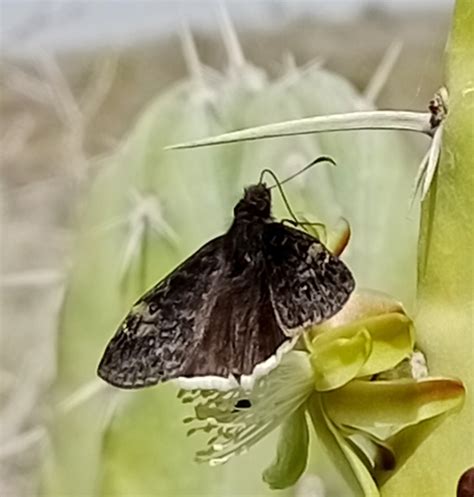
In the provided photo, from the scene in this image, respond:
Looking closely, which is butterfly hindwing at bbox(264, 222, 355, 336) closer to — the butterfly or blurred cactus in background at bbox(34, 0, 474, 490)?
the butterfly

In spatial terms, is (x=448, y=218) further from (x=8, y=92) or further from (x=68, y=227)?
(x=8, y=92)

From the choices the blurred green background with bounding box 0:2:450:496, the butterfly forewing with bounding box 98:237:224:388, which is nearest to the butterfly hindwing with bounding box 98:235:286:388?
the butterfly forewing with bounding box 98:237:224:388

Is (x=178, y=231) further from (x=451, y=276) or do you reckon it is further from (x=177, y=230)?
(x=451, y=276)

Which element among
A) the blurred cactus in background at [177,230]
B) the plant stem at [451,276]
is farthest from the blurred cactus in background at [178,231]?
the plant stem at [451,276]

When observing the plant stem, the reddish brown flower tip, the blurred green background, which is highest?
the plant stem

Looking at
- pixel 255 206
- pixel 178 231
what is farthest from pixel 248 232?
pixel 178 231

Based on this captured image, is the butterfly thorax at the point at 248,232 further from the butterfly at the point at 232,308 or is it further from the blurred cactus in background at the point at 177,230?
the blurred cactus in background at the point at 177,230

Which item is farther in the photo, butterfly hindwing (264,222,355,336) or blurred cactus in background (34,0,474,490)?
blurred cactus in background (34,0,474,490)
